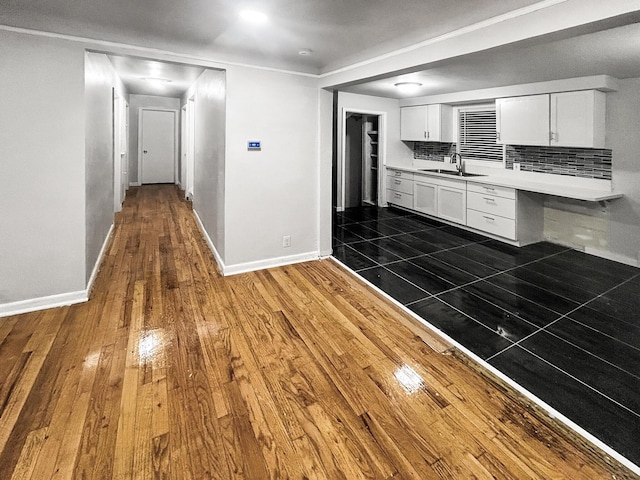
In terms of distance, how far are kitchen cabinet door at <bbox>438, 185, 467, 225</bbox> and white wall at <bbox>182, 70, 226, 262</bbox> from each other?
376 centimetres

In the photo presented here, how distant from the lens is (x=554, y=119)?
4.44 metres

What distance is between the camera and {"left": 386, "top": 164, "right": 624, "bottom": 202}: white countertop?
13.6 feet

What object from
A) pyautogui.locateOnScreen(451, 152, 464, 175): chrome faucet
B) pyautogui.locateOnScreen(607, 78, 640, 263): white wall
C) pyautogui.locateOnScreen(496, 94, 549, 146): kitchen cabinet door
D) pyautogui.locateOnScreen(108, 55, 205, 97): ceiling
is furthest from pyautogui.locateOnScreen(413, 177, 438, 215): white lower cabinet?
pyautogui.locateOnScreen(108, 55, 205, 97): ceiling

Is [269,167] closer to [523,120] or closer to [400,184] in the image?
[523,120]

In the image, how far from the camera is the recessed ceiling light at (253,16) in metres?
2.28

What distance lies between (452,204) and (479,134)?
1.38 m

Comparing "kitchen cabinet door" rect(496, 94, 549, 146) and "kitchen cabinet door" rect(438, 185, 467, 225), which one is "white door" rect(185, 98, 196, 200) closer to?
"kitchen cabinet door" rect(438, 185, 467, 225)

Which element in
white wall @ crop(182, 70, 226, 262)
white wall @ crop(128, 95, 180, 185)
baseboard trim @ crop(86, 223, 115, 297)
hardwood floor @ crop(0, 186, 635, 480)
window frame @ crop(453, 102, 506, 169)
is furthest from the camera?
white wall @ crop(128, 95, 180, 185)

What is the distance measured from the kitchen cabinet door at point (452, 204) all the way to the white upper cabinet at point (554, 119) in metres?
0.98

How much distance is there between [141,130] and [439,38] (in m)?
8.65

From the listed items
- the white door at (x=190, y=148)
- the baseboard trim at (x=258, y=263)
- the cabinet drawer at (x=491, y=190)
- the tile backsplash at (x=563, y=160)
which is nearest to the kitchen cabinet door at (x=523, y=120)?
the tile backsplash at (x=563, y=160)

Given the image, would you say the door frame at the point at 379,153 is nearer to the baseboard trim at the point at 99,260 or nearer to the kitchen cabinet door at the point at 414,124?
the kitchen cabinet door at the point at 414,124

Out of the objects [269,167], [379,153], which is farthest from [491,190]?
[269,167]

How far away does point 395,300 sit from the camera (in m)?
3.18
